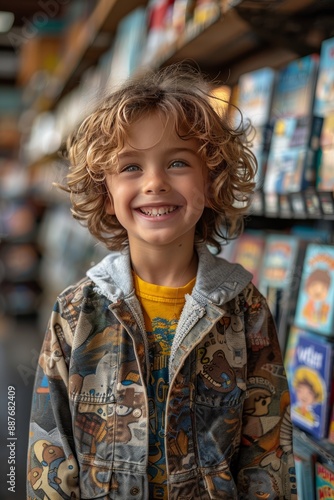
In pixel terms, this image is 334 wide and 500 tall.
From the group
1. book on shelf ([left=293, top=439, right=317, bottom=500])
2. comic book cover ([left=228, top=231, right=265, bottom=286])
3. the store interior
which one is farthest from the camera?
comic book cover ([left=228, top=231, right=265, bottom=286])

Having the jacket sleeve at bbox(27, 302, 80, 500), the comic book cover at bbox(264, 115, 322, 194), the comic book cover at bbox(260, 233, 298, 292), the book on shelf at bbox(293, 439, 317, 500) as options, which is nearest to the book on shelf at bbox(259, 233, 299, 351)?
the comic book cover at bbox(260, 233, 298, 292)

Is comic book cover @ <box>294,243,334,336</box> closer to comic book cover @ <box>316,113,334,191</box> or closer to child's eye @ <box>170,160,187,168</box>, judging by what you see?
comic book cover @ <box>316,113,334,191</box>

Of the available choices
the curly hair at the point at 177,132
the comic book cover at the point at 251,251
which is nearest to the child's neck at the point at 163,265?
the curly hair at the point at 177,132

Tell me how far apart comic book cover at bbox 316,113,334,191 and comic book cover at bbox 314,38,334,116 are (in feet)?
0.09

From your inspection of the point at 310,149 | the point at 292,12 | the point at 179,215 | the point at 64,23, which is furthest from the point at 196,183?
the point at 64,23

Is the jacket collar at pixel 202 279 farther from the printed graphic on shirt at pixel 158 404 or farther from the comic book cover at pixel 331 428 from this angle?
the comic book cover at pixel 331 428

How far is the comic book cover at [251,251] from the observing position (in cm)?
162

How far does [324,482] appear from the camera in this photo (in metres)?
1.20

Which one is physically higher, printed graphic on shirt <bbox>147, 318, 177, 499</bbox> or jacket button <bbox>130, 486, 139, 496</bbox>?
printed graphic on shirt <bbox>147, 318, 177, 499</bbox>

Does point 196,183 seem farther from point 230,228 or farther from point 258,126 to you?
point 258,126

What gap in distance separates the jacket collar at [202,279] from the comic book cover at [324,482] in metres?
0.48

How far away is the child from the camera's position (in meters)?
0.97


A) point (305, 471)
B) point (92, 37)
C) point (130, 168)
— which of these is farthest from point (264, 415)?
point (92, 37)

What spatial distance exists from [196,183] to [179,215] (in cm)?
7
